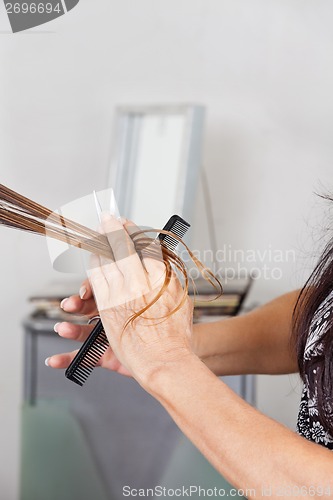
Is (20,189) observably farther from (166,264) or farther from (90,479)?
(166,264)

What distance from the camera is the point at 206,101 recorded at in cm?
176

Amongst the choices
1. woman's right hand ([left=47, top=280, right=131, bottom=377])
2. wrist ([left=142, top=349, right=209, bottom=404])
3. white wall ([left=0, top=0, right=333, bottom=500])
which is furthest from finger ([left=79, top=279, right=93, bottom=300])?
white wall ([left=0, top=0, right=333, bottom=500])

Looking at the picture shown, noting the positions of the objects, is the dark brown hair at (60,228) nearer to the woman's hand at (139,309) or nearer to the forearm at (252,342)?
the woman's hand at (139,309)

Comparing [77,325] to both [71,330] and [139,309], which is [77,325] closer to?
[71,330]

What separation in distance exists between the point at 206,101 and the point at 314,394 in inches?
46.2

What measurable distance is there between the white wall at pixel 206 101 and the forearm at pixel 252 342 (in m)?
0.79

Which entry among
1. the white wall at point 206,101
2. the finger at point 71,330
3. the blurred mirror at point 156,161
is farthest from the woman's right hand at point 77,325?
the white wall at point 206,101

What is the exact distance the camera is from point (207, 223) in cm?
179

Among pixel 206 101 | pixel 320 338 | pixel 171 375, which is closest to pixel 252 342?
pixel 320 338

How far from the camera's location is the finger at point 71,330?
0.75 meters

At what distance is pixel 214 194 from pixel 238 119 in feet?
0.62

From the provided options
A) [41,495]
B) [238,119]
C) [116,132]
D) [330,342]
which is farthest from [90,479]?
[330,342]

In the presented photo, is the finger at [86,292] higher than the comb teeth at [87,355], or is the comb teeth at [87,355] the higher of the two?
the finger at [86,292]

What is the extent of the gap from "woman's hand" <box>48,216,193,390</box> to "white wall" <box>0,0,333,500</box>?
1.04 meters
